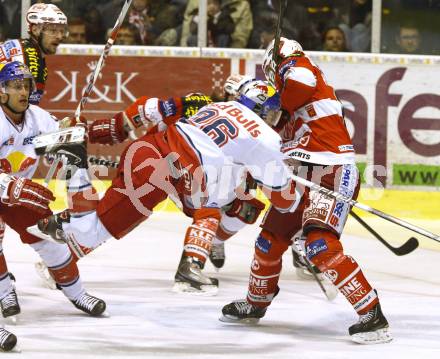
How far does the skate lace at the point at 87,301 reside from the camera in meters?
5.32

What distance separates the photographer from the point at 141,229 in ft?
26.1

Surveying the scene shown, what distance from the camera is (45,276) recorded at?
20.1ft

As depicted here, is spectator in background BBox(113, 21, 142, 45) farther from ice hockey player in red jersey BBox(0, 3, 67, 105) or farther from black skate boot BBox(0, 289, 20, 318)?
black skate boot BBox(0, 289, 20, 318)

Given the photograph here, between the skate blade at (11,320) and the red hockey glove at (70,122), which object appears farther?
the red hockey glove at (70,122)

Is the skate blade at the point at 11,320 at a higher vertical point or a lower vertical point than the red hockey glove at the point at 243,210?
lower

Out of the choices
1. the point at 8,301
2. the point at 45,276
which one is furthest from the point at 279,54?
the point at 45,276

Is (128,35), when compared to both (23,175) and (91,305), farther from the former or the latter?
(91,305)

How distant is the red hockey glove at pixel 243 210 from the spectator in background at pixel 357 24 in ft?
9.51

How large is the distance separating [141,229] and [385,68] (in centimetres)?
231

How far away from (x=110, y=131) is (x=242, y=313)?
4.62 ft

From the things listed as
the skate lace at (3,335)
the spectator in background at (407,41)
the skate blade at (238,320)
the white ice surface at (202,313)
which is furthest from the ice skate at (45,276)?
the spectator in background at (407,41)

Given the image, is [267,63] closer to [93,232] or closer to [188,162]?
[188,162]

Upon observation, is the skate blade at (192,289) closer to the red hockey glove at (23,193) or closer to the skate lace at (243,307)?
the skate lace at (243,307)

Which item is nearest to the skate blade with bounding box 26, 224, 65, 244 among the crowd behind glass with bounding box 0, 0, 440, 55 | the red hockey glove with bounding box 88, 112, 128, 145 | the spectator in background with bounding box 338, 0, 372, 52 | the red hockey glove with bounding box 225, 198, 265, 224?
the red hockey glove with bounding box 88, 112, 128, 145
